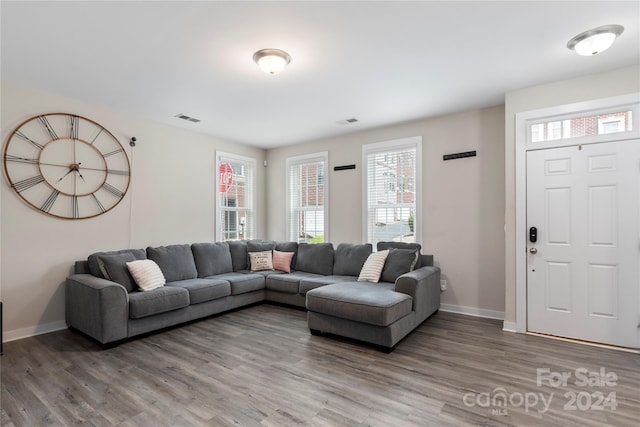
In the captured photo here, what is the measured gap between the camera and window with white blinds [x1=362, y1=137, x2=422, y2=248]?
180 inches

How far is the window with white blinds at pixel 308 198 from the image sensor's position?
18.1ft

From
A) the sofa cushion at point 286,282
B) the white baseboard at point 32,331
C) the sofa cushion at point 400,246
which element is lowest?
the white baseboard at point 32,331

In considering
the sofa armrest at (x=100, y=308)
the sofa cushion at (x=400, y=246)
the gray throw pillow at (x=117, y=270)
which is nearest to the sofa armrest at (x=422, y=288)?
the sofa cushion at (x=400, y=246)

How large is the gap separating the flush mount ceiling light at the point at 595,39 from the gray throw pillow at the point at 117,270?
4.75 metres

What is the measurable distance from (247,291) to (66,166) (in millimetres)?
2622

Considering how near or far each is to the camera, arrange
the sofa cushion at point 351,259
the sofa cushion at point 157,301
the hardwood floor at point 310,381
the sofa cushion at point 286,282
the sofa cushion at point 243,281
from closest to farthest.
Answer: the hardwood floor at point 310,381, the sofa cushion at point 157,301, the sofa cushion at point 243,281, the sofa cushion at point 286,282, the sofa cushion at point 351,259

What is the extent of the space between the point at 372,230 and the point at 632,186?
9.69ft

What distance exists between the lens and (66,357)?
2.86 m

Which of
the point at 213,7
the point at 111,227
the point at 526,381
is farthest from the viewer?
the point at 111,227

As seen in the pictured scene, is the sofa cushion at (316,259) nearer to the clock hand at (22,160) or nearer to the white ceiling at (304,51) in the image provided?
the white ceiling at (304,51)

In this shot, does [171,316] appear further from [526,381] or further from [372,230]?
[526,381]

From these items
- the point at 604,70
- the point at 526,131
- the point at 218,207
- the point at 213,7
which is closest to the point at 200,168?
the point at 218,207

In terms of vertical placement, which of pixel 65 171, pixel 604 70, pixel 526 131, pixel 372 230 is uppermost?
pixel 604 70

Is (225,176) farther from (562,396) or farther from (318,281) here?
(562,396)
